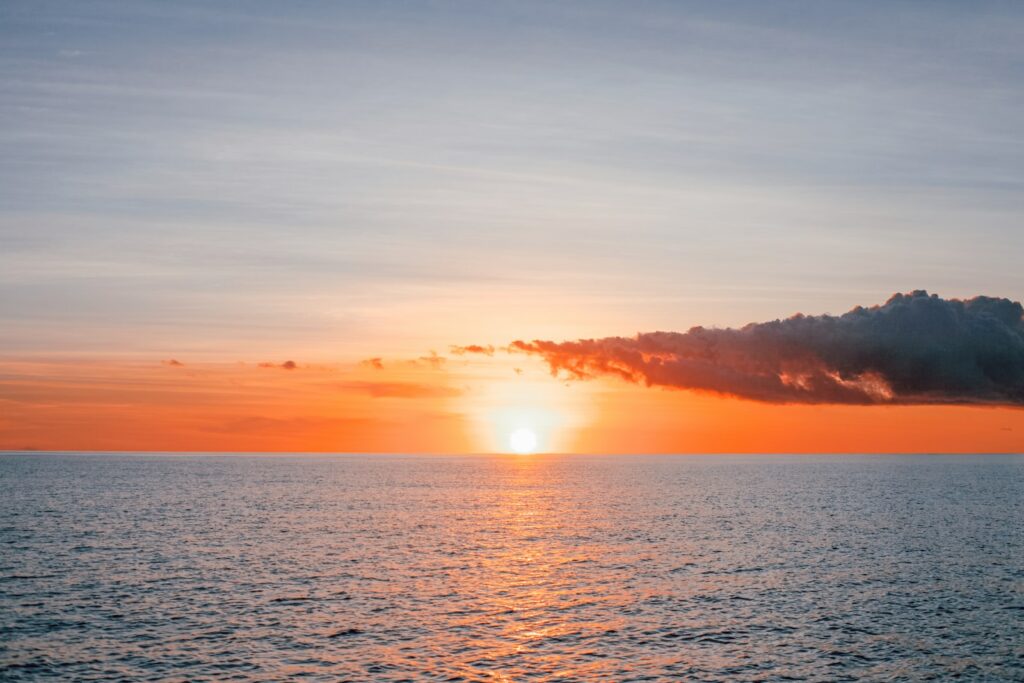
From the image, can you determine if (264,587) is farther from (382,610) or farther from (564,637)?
(564,637)

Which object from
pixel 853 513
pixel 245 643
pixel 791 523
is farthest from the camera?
pixel 853 513

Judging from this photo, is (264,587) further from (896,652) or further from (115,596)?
(896,652)

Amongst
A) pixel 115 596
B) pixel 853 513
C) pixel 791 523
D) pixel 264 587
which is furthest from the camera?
pixel 853 513

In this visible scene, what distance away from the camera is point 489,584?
81.2m

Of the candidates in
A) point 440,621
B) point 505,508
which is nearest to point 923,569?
point 440,621

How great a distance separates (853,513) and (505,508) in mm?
65833

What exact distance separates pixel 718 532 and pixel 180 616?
82515 millimetres

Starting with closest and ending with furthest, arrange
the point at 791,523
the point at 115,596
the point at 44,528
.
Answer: the point at 115,596
the point at 44,528
the point at 791,523

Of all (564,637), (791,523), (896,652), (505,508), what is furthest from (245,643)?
(505,508)

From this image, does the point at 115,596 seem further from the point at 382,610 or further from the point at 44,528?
the point at 44,528

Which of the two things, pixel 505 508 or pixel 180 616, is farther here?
pixel 505 508

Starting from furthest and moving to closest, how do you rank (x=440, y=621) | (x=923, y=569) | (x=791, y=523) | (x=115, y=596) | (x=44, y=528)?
(x=791, y=523), (x=44, y=528), (x=923, y=569), (x=115, y=596), (x=440, y=621)

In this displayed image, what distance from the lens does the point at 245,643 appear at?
57.9 m

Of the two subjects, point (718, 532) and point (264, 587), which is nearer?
point (264, 587)
